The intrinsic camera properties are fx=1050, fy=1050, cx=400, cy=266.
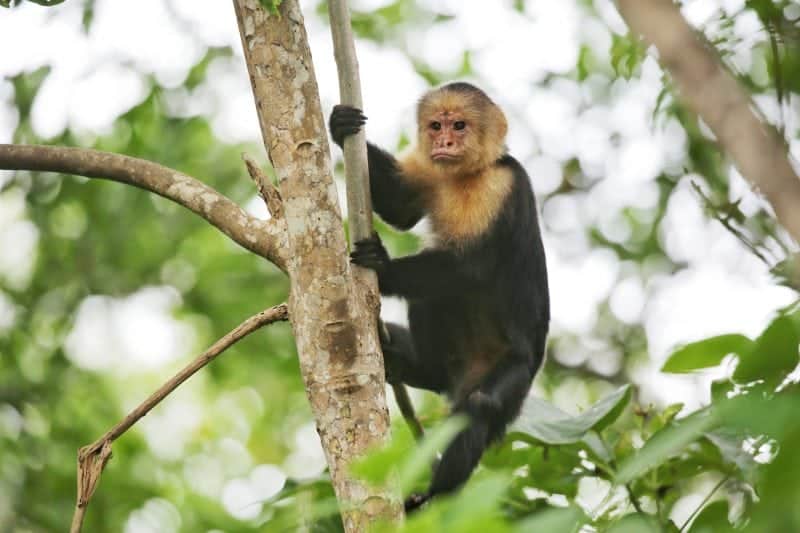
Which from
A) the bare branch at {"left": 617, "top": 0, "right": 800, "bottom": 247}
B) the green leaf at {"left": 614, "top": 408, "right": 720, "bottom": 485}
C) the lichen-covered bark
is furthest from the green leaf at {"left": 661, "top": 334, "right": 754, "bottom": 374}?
the lichen-covered bark

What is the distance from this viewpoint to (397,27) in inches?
401

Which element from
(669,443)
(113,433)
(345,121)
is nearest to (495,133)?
(345,121)

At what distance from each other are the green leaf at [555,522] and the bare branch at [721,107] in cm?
45

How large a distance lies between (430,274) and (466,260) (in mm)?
291

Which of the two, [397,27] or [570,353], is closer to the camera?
[570,353]

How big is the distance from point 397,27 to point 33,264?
160 inches

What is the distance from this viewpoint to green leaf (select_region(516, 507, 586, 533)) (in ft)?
3.98

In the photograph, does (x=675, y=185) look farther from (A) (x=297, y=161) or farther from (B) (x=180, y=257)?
(A) (x=297, y=161)

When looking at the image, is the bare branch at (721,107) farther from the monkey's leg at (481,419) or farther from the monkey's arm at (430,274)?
the monkey's leg at (481,419)

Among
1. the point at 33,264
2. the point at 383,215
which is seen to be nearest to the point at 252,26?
the point at 383,215

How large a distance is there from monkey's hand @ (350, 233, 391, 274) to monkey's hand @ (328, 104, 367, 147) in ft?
1.40

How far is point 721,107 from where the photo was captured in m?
0.99

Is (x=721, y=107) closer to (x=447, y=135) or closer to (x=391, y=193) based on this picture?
(x=391, y=193)

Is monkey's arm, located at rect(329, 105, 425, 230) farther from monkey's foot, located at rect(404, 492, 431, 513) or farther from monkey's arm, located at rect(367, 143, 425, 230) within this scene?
monkey's foot, located at rect(404, 492, 431, 513)
